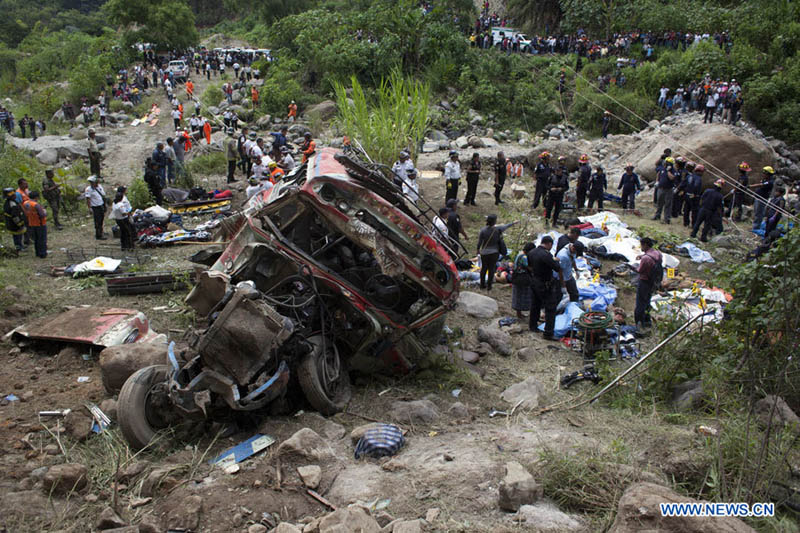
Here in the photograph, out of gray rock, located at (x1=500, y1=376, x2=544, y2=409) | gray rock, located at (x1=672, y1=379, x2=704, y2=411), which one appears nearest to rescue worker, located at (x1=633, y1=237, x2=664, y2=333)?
gray rock, located at (x1=672, y1=379, x2=704, y2=411)

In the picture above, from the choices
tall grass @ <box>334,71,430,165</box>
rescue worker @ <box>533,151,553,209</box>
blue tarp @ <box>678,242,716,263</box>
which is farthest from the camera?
tall grass @ <box>334,71,430,165</box>

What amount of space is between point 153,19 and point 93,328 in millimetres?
37511

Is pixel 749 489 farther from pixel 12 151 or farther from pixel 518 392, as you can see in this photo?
pixel 12 151

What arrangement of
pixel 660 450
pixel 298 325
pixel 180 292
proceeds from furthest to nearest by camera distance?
pixel 180 292 → pixel 298 325 → pixel 660 450

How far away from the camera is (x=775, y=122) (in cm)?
2241

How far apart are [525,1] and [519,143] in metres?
20.3

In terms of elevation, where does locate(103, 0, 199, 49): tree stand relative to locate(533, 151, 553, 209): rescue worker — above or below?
above

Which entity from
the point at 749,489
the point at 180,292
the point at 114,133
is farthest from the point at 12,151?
the point at 749,489

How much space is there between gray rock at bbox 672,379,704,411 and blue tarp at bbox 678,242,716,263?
5778 millimetres

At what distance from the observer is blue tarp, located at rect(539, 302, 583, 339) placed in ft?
27.0

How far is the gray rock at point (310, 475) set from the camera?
14.3 ft

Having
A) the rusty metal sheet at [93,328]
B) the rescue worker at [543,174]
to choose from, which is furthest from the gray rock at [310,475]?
the rescue worker at [543,174]

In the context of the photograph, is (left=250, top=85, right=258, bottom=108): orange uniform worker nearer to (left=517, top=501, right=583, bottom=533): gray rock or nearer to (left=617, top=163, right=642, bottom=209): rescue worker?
(left=617, top=163, right=642, bottom=209): rescue worker

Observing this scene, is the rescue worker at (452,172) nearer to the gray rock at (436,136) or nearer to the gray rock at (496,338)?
the gray rock at (496,338)
